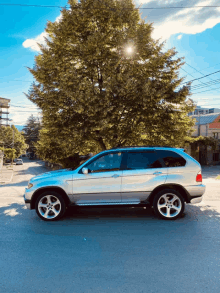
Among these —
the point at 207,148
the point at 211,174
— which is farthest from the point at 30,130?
the point at 211,174

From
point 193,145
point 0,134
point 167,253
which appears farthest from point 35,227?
point 0,134

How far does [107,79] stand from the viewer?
29.6 ft

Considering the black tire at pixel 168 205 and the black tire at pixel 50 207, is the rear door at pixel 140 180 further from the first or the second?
the black tire at pixel 50 207

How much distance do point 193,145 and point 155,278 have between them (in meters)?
42.2

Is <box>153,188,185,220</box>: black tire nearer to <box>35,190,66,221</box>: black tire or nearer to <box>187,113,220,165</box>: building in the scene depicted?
<box>35,190,66,221</box>: black tire

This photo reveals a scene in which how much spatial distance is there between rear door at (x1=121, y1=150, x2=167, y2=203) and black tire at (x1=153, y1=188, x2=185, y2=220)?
0.25 m

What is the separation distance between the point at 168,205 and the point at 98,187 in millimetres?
1771

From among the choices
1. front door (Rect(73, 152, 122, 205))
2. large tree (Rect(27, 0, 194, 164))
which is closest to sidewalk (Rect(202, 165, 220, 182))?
large tree (Rect(27, 0, 194, 164))

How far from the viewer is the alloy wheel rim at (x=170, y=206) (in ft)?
19.6

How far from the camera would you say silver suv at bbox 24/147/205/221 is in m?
5.99

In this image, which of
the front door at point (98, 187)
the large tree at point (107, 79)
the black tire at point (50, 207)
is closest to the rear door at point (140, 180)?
the front door at point (98, 187)

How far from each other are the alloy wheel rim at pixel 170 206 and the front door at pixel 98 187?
3.46ft

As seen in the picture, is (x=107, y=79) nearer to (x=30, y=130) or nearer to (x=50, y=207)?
(x=50, y=207)

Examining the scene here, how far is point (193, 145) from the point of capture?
43.1 m
